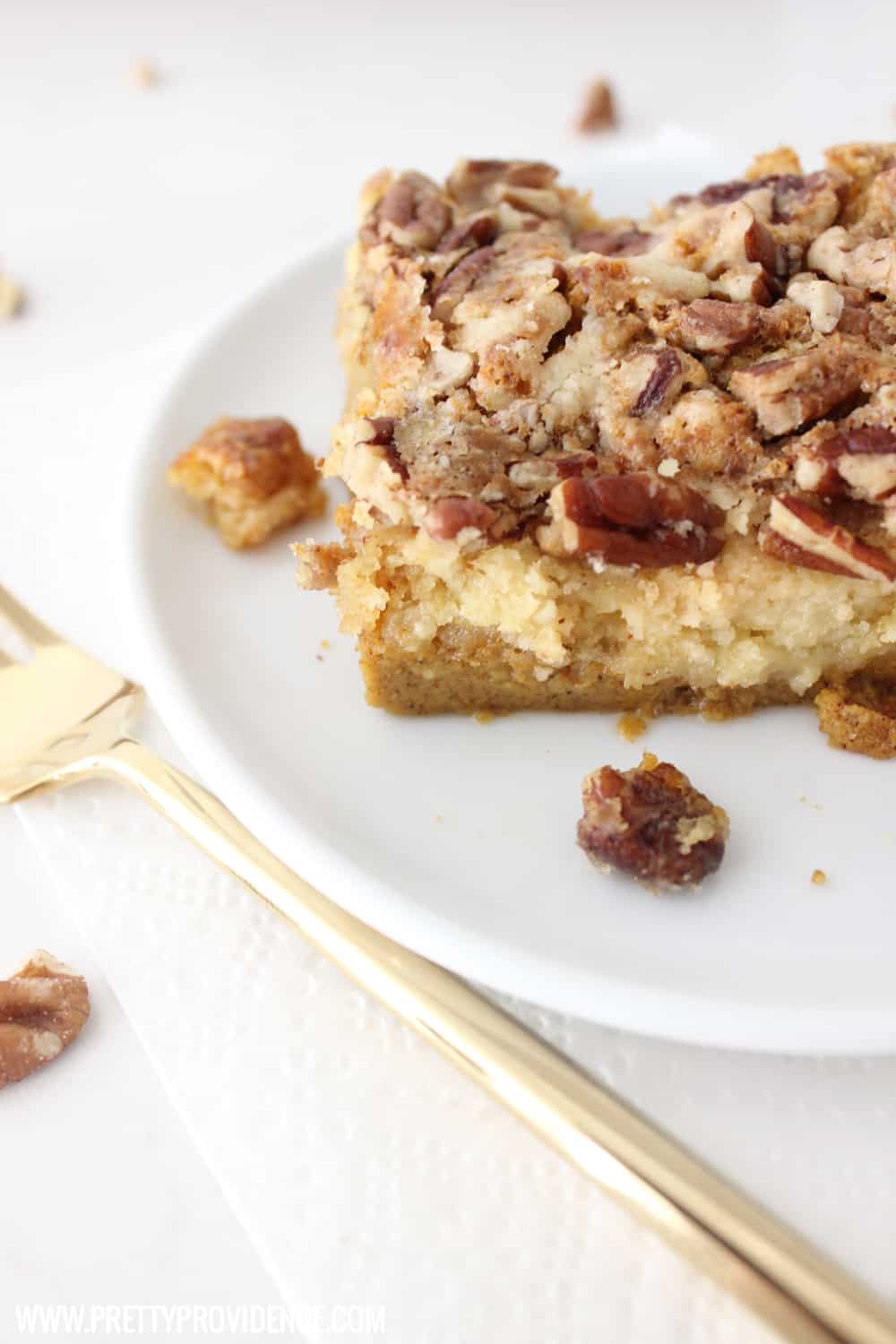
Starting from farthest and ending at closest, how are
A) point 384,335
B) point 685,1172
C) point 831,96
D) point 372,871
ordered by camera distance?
point 831,96, point 384,335, point 372,871, point 685,1172

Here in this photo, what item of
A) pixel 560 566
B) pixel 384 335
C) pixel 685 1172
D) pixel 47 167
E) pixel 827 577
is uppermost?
pixel 47 167

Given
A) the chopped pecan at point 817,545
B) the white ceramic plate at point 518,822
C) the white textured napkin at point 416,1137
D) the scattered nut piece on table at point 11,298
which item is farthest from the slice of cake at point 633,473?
the scattered nut piece on table at point 11,298

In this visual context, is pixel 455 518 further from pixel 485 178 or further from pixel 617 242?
pixel 485 178

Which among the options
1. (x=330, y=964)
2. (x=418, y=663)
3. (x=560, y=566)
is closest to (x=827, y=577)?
(x=560, y=566)

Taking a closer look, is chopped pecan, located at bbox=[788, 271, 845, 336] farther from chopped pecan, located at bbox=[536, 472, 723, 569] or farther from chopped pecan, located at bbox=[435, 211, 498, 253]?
chopped pecan, located at bbox=[435, 211, 498, 253]

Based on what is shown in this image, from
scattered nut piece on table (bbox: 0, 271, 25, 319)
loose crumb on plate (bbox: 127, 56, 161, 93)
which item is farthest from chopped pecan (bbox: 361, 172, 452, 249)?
loose crumb on plate (bbox: 127, 56, 161, 93)

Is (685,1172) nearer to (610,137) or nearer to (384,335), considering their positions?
(384,335)
